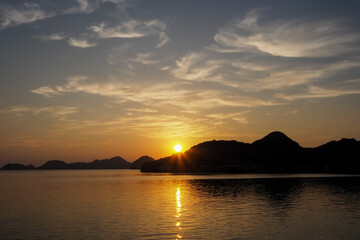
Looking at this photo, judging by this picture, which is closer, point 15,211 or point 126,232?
point 126,232

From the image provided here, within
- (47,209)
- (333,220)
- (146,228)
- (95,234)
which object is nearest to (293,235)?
(333,220)

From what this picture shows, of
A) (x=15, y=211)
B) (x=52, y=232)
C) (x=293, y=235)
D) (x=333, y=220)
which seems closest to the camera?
(x=293, y=235)

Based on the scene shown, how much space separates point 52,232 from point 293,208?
4348 centimetres

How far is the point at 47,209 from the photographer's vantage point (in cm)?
6844

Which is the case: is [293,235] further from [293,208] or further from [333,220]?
[293,208]

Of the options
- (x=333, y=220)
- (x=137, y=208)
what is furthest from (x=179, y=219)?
(x=333, y=220)

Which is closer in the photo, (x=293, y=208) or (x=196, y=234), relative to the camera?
(x=196, y=234)

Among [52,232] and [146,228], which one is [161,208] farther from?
[52,232]

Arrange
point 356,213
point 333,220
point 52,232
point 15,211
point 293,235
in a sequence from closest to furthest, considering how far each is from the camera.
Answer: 1. point 293,235
2. point 52,232
3. point 333,220
4. point 356,213
5. point 15,211

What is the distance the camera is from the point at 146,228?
46500 millimetres

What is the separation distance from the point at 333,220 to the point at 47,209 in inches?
2005

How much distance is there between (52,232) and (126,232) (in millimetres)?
9571

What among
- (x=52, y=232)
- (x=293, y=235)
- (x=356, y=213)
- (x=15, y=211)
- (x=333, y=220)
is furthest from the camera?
(x=15, y=211)

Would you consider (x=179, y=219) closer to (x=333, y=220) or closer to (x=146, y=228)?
(x=146, y=228)
